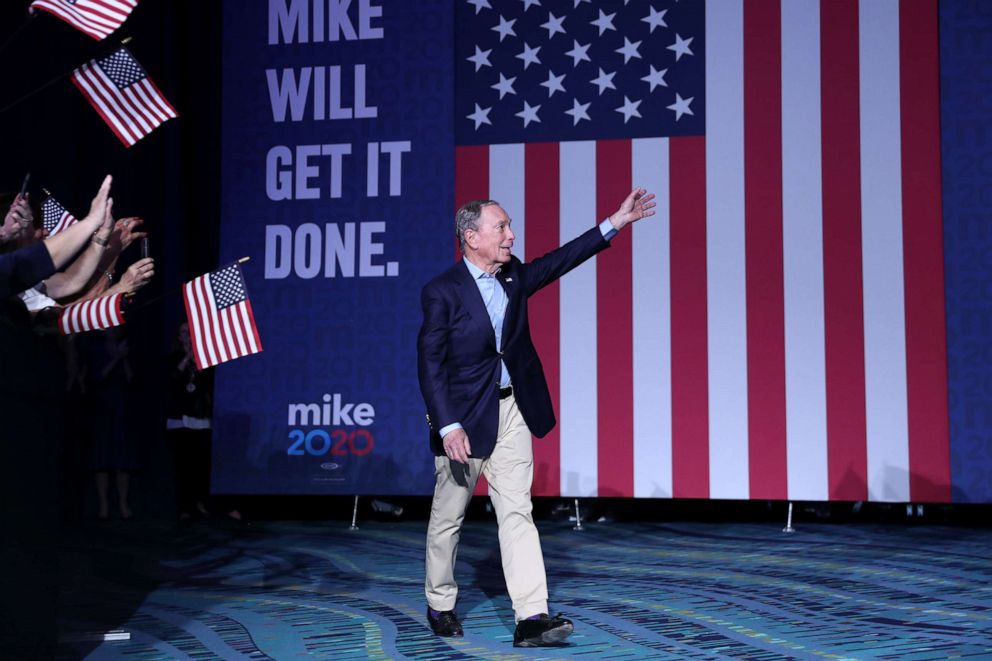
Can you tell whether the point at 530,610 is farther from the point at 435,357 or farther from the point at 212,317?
the point at 212,317

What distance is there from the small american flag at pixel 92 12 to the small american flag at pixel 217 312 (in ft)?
3.16

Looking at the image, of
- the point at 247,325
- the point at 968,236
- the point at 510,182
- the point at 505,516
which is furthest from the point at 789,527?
the point at 247,325

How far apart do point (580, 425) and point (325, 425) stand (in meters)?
1.61

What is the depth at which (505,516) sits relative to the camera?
3.59m

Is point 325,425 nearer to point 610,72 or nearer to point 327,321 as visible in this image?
point 327,321

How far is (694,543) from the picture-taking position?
6148 mm

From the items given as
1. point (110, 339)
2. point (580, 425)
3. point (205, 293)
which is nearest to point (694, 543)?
point (580, 425)

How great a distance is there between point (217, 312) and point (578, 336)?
120 inches

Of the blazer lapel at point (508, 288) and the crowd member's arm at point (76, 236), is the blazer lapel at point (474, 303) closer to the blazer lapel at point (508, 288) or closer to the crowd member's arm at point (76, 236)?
the blazer lapel at point (508, 288)

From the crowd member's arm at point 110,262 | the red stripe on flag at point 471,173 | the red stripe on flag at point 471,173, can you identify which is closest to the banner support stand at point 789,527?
the red stripe on flag at point 471,173

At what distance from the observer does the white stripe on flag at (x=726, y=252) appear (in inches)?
261

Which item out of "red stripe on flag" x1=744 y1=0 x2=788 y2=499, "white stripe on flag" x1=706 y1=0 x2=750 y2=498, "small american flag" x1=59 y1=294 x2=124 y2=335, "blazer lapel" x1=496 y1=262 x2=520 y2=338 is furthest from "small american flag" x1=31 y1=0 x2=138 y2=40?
"red stripe on flag" x1=744 y1=0 x2=788 y2=499

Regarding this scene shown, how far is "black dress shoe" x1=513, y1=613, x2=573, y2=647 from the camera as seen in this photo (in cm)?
345

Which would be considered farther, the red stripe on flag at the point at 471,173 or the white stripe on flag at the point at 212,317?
the red stripe on flag at the point at 471,173
